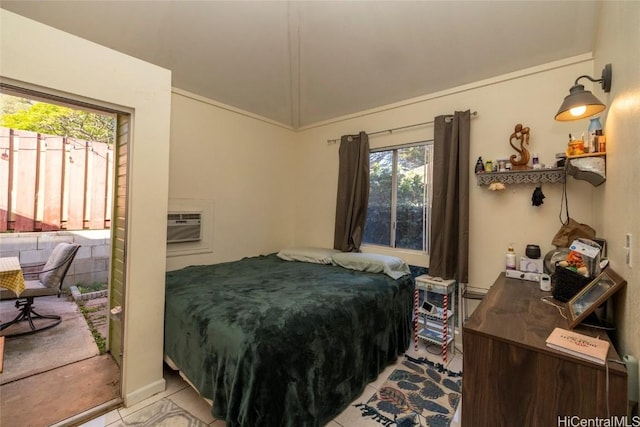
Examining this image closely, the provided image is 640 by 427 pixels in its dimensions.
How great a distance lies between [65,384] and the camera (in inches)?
79.8

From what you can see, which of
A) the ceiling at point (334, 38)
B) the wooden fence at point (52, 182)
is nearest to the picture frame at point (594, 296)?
the ceiling at point (334, 38)

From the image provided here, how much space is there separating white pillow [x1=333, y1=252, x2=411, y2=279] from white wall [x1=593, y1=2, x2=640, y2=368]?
1.54m

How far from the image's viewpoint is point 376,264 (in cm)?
276

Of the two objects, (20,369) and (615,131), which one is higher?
(615,131)

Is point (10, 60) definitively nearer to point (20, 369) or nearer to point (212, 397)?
point (212, 397)

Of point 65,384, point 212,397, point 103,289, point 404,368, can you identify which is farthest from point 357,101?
point 103,289

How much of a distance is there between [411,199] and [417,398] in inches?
78.0

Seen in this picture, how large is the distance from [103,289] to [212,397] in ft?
12.1

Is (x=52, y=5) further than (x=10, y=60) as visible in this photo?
Yes

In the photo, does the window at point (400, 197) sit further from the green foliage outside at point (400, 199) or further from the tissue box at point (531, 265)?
the tissue box at point (531, 265)

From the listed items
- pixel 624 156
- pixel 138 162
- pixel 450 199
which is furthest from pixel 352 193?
pixel 624 156

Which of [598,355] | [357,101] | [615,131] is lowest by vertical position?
[598,355]

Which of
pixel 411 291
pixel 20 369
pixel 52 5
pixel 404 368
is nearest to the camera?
pixel 52 5

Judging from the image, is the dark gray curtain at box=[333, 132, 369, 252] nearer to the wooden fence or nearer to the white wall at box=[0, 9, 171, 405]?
the white wall at box=[0, 9, 171, 405]
